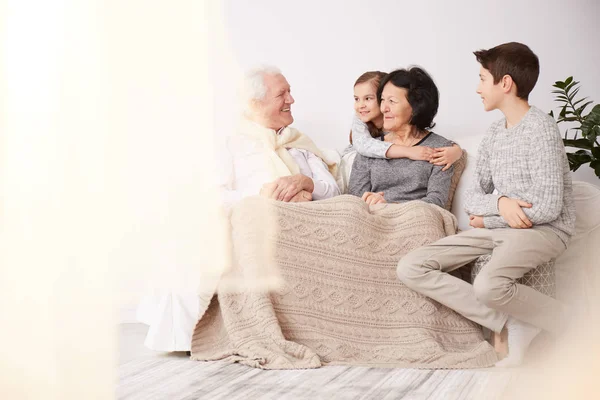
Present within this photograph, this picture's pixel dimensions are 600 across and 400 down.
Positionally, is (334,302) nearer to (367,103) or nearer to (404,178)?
(404,178)

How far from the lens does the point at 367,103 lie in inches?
102

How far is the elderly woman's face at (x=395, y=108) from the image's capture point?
246 centimetres

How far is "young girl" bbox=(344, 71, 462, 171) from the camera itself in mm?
2371

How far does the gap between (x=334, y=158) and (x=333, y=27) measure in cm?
64

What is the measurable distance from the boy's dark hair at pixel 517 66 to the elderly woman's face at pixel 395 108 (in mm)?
479

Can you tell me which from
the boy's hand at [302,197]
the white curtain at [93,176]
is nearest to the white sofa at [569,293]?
the white curtain at [93,176]

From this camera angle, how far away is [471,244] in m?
1.95

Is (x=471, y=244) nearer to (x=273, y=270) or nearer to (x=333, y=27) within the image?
(x=273, y=270)

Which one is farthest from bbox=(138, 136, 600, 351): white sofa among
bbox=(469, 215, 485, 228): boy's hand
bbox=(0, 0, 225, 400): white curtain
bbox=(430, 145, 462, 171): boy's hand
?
bbox=(430, 145, 462, 171): boy's hand

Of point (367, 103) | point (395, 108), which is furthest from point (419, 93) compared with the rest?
point (367, 103)

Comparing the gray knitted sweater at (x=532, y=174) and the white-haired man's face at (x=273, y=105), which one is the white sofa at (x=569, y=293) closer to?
the gray knitted sweater at (x=532, y=174)

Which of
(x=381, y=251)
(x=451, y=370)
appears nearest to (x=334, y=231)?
(x=381, y=251)

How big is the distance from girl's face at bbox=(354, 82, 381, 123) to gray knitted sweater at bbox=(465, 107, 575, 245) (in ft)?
1.95

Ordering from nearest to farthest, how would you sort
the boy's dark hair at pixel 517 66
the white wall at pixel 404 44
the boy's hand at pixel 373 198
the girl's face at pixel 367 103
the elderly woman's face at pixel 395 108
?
the boy's dark hair at pixel 517 66 < the boy's hand at pixel 373 198 < the elderly woman's face at pixel 395 108 < the girl's face at pixel 367 103 < the white wall at pixel 404 44
